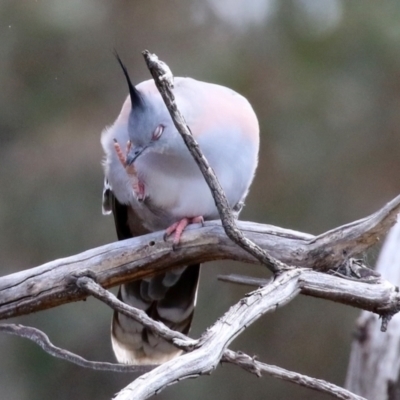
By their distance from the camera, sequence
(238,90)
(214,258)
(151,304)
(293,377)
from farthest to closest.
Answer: (238,90)
(151,304)
(214,258)
(293,377)

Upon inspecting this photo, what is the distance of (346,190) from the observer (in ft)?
18.3

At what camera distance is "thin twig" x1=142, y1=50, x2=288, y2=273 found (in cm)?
179

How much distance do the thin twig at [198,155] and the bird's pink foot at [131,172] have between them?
0.87 meters

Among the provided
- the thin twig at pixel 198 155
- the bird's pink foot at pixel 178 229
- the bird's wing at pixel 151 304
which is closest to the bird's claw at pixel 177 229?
the bird's pink foot at pixel 178 229

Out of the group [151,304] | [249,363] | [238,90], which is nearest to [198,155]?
[249,363]

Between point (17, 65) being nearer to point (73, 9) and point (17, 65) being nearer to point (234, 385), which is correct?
point (73, 9)

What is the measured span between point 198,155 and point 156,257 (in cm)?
98

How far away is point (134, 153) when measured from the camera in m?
2.84

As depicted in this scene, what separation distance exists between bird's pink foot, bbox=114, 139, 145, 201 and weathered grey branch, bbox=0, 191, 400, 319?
0.27 metres

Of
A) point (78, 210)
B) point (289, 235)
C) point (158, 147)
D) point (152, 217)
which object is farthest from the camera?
point (78, 210)

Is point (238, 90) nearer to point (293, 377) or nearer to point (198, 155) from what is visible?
point (293, 377)

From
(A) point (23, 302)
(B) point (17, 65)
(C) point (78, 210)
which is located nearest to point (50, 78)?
(B) point (17, 65)

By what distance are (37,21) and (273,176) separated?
186 cm

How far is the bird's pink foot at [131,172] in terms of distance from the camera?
2885 mm
